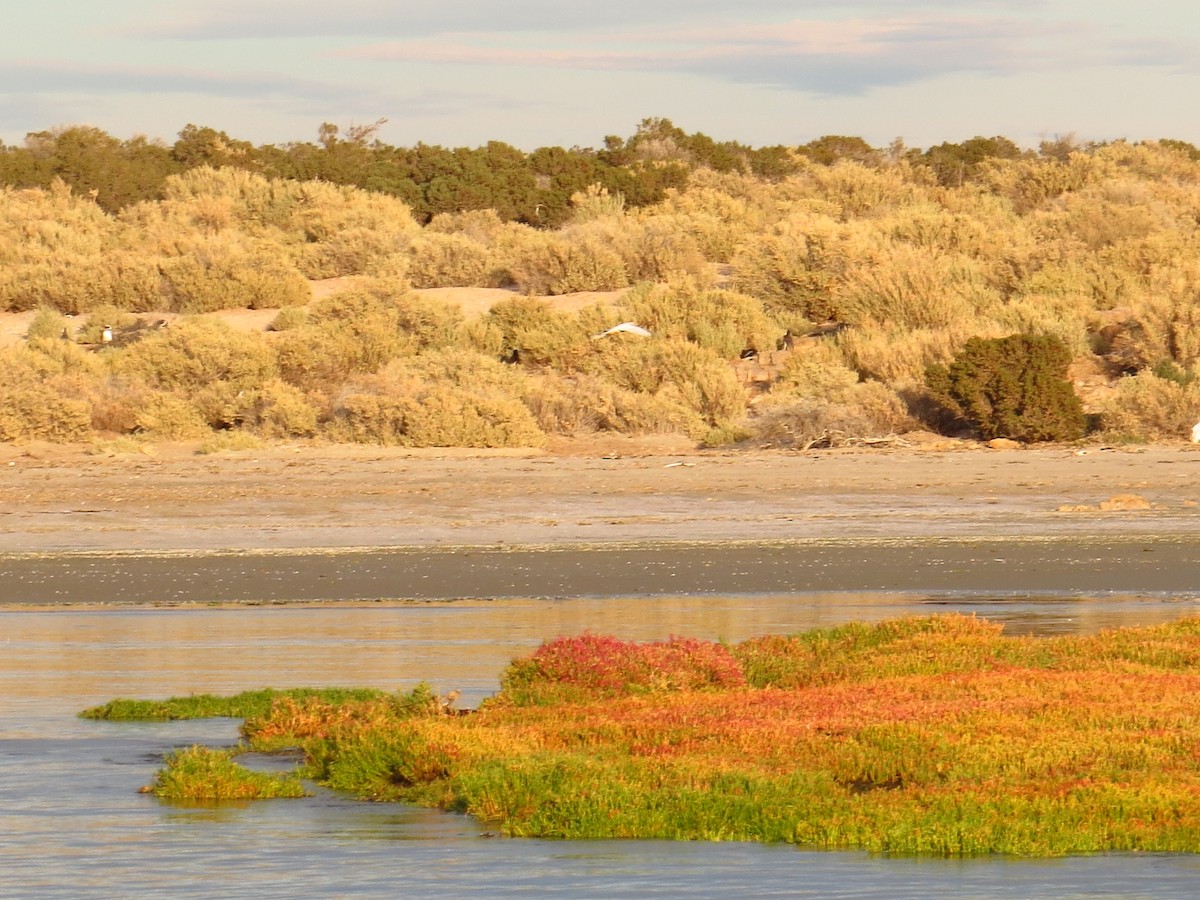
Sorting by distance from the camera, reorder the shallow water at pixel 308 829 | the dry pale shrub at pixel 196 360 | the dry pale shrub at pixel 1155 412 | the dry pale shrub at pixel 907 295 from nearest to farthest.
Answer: the shallow water at pixel 308 829 < the dry pale shrub at pixel 1155 412 < the dry pale shrub at pixel 196 360 < the dry pale shrub at pixel 907 295

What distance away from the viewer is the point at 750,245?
35969mm

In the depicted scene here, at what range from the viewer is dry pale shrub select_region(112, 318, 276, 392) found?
28.6 metres

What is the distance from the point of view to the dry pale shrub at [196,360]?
28.6 metres

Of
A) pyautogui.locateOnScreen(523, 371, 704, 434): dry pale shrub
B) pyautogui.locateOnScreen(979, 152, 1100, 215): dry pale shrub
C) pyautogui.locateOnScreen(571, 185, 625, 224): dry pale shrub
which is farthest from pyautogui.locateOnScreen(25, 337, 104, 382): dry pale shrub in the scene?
Result: pyautogui.locateOnScreen(979, 152, 1100, 215): dry pale shrub

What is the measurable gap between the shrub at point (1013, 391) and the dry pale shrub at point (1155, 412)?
1.72ft

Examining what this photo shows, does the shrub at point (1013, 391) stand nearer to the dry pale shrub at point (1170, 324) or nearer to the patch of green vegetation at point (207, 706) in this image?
the dry pale shrub at point (1170, 324)

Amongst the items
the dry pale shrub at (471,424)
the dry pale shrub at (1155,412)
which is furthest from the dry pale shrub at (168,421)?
the dry pale shrub at (1155,412)

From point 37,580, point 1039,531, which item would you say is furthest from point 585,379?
point 37,580

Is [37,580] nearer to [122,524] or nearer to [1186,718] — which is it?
[122,524]

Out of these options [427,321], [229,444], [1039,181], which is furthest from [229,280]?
[1039,181]

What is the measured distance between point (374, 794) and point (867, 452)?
53.4 feet

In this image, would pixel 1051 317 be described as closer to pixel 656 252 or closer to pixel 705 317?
pixel 705 317

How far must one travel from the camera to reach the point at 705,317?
31594 mm

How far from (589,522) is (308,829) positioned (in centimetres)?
1203
